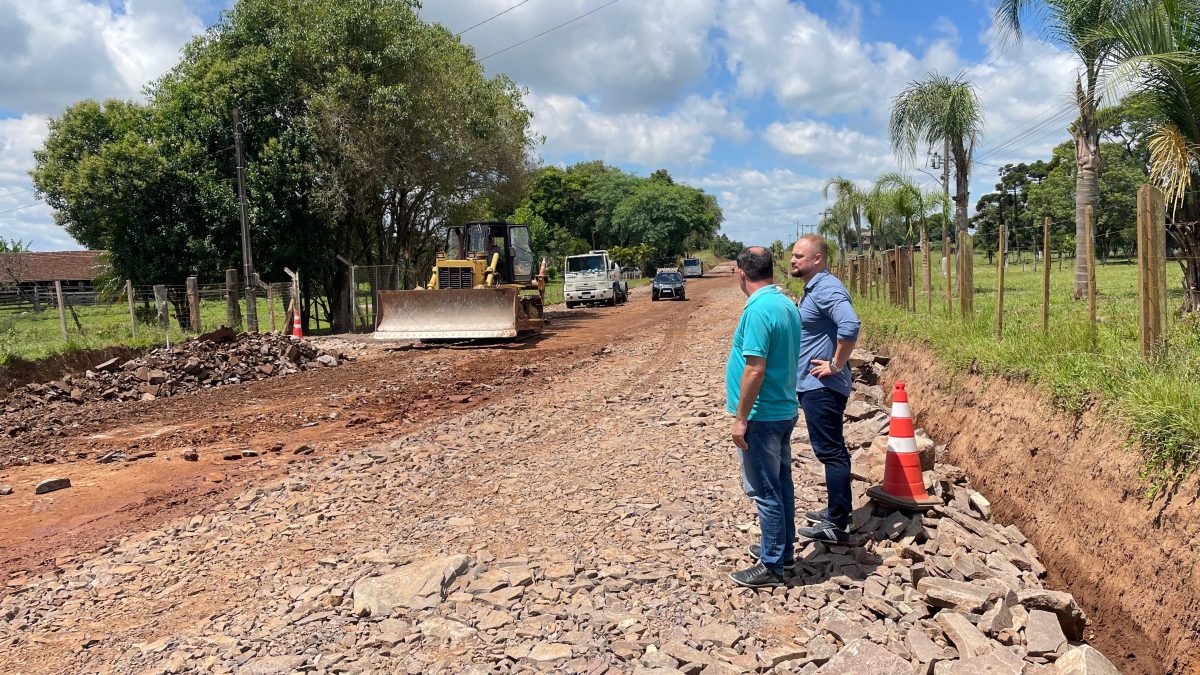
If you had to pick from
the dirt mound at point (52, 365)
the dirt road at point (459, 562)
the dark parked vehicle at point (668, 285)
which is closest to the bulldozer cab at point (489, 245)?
the dirt mound at point (52, 365)

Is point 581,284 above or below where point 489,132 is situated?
below

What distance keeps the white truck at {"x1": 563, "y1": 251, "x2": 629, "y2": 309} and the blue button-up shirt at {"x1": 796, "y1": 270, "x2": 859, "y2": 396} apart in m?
25.2

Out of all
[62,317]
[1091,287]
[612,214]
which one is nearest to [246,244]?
[62,317]

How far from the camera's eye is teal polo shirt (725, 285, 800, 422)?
365 centimetres

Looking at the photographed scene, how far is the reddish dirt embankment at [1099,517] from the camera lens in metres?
3.67

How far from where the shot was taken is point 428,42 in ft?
71.6

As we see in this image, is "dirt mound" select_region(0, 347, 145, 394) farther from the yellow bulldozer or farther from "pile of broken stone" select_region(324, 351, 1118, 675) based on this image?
"pile of broken stone" select_region(324, 351, 1118, 675)

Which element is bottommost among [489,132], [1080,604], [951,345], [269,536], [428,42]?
[1080,604]

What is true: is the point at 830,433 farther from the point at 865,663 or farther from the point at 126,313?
the point at 126,313

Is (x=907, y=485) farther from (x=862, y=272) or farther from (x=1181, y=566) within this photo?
(x=862, y=272)

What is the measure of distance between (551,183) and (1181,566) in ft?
219

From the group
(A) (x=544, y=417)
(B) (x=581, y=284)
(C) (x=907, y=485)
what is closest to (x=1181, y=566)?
(C) (x=907, y=485)

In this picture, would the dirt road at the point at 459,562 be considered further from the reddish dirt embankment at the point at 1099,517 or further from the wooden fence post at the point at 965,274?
the wooden fence post at the point at 965,274

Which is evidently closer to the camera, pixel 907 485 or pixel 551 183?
pixel 907 485
